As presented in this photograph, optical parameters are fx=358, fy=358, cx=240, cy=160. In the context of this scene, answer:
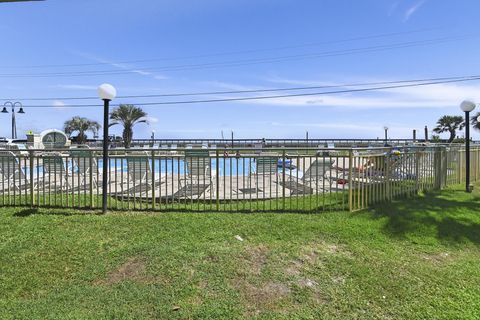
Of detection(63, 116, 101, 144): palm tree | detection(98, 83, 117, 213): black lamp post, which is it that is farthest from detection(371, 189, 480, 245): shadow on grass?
detection(63, 116, 101, 144): palm tree

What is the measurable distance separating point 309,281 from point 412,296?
107 cm

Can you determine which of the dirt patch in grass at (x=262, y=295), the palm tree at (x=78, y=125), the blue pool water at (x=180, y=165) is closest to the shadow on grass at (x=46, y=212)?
the blue pool water at (x=180, y=165)

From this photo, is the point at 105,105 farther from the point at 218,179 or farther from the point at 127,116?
the point at 127,116

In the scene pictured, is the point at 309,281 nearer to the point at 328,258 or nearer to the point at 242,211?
the point at 328,258

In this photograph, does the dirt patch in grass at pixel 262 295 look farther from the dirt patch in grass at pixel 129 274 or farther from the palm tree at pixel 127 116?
the palm tree at pixel 127 116

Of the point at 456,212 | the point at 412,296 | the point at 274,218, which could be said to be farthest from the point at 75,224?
the point at 456,212

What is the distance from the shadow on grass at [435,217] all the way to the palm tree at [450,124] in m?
43.2

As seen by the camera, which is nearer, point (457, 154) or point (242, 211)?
point (242, 211)

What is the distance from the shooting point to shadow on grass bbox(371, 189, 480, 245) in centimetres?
573

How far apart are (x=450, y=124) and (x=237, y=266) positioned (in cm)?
5108

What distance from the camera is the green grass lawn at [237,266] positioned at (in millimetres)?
3545

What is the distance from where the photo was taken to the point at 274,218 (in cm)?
622

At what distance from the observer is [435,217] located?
256 inches

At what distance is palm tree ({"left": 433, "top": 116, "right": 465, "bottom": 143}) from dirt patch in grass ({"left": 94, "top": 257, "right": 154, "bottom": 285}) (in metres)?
49.0
